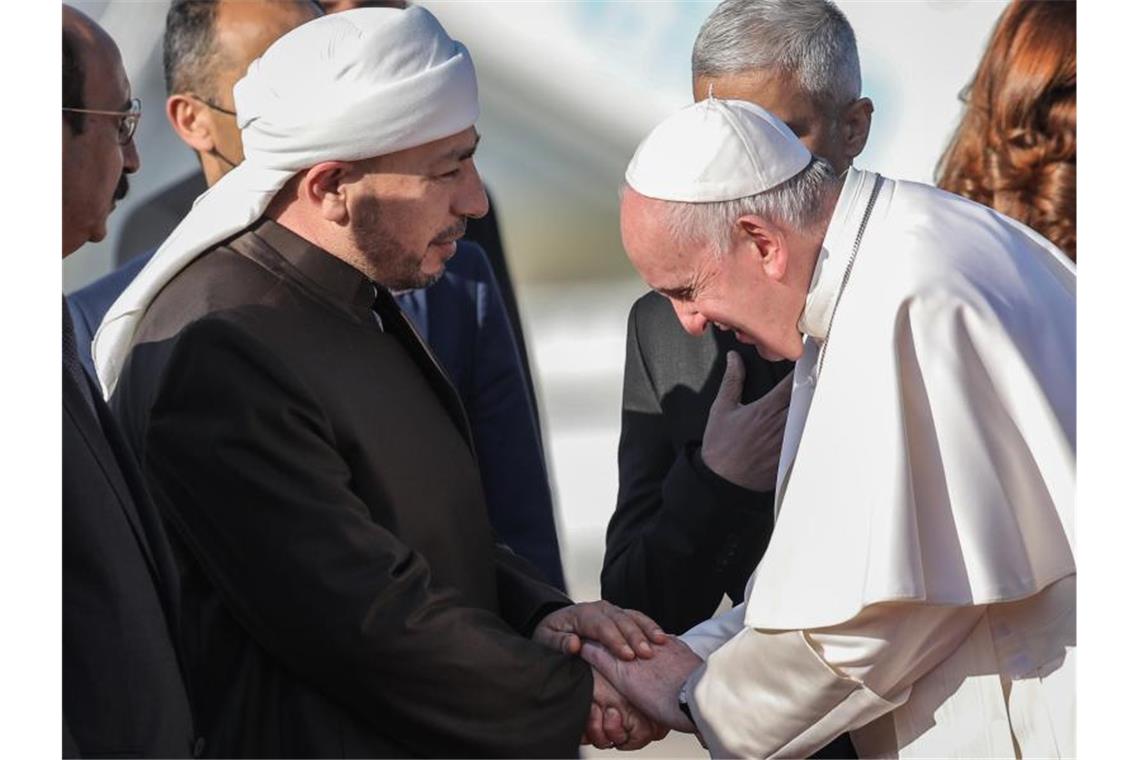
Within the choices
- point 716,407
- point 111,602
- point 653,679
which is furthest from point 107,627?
point 716,407

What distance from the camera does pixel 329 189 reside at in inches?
133

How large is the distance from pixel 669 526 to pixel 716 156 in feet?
2.82

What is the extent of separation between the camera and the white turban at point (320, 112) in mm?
3303

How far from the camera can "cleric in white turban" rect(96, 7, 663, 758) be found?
3.11m

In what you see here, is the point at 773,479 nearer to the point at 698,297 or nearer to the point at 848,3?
the point at 698,297

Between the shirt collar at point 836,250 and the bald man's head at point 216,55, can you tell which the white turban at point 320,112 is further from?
the shirt collar at point 836,250

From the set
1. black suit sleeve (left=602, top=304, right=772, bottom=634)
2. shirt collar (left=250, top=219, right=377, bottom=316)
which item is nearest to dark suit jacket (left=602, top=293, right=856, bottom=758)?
black suit sleeve (left=602, top=304, right=772, bottom=634)

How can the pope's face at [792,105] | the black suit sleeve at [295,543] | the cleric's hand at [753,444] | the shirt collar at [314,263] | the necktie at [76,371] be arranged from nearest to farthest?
1. the necktie at [76,371]
2. the black suit sleeve at [295,543]
3. the shirt collar at [314,263]
4. the cleric's hand at [753,444]
5. the pope's face at [792,105]

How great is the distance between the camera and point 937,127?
4648 millimetres

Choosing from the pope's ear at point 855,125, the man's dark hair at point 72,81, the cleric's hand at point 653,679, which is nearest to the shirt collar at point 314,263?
the man's dark hair at point 72,81

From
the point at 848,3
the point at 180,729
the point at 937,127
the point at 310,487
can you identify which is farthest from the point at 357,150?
the point at 937,127

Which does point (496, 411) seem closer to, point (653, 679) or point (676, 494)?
point (676, 494)

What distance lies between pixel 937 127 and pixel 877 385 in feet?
5.85

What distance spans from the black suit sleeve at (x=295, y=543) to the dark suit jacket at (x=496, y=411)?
839 millimetres
